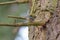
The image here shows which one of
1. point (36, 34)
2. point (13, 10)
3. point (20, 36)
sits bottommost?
point (20, 36)

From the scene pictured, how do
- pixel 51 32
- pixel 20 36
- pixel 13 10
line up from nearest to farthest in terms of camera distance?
pixel 51 32, pixel 13 10, pixel 20 36

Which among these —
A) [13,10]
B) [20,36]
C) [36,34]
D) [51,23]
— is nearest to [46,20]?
[51,23]

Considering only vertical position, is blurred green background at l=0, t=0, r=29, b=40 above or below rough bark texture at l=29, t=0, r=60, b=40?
below

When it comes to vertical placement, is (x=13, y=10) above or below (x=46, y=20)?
below

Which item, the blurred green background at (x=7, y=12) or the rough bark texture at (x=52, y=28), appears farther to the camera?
the blurred green background at (x=7, y=12)

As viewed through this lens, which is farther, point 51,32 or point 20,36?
point 20,36

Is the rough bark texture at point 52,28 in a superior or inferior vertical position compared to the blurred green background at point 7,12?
superior

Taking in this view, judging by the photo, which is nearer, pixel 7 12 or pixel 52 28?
pixel 52 28

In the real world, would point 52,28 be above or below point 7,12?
above

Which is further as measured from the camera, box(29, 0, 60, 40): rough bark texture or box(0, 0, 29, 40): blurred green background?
box(0, 0, 29, 40): blurred green background

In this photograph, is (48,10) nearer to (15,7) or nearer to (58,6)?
(58,6)

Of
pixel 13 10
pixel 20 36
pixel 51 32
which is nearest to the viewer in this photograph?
pixel 51 32
